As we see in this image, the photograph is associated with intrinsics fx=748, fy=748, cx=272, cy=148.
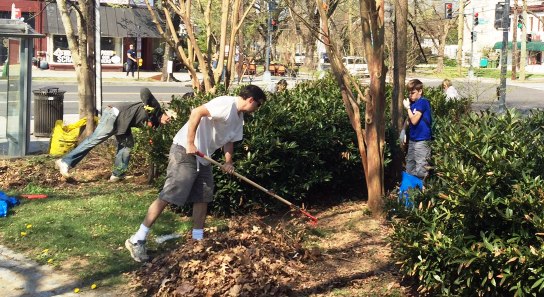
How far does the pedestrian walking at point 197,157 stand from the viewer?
20.1 feet

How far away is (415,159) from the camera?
835cm

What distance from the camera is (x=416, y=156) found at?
8336 mm

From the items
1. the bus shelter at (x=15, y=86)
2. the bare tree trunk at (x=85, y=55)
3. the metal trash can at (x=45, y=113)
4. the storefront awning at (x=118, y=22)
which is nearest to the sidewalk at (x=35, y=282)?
the bus shelter at (x=15, y=86)

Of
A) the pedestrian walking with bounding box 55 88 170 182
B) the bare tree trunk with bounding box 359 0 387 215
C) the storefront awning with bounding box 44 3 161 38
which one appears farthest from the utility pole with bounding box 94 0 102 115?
the storefront awning with bounding box 44 3 161 38

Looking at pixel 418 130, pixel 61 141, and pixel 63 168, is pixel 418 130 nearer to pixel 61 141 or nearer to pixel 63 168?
pixel 63 168

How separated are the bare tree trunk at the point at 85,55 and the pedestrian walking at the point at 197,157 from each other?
641 centimetres

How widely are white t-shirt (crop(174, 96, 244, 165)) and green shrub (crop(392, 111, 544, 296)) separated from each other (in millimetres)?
1702

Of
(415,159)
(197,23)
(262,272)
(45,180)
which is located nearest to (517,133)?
(262,272)

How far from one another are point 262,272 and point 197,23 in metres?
26.0

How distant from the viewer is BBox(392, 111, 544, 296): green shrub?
4.53m

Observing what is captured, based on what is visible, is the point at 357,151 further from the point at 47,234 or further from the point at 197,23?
the point at 197,23

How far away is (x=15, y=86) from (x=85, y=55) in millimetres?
1262

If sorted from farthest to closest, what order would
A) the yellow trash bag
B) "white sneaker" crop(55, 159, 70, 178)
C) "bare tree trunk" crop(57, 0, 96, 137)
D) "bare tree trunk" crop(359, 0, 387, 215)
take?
"bare tree trunk" crop(57, 0, 96, 137) → the yellow trash bag → "white sneaker" crop(55, 159, 70, 178) → "bare tree trunk" crop(359, 0, 387, 215)

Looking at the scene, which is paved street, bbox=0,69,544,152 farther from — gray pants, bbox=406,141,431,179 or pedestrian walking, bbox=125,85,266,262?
pedestrian walking, bbox=125,85,266,262
